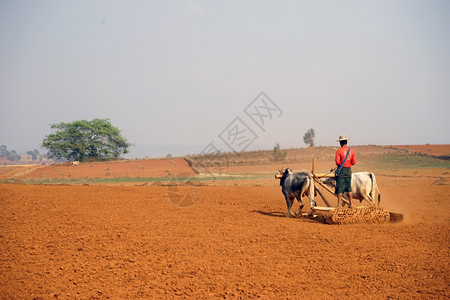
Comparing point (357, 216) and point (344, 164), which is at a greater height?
point (344, 164)

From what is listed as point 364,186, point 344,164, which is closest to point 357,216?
point 344,164

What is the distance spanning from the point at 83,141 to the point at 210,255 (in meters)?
56.9

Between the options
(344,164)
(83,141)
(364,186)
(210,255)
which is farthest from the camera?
(83,141)

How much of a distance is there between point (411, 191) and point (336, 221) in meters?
12.6

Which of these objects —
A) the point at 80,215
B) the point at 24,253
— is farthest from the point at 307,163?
the point at 24,253

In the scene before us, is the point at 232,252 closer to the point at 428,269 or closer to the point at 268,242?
the point at 268,242

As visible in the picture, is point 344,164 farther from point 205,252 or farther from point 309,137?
point 309,137

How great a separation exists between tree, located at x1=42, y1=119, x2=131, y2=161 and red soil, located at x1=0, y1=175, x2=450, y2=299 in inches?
1908

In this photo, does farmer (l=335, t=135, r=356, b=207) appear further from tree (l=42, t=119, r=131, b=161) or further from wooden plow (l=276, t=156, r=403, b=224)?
tree (l=42, t=119, r=131, b=161)

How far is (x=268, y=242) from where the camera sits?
9000 millimetres

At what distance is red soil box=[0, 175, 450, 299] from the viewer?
20.2ft

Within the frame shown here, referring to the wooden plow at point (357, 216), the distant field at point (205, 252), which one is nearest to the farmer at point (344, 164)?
the wooden plow at point (357, 216)

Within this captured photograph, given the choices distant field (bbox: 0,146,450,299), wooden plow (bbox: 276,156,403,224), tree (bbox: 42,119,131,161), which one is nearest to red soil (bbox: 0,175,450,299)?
distant field (bbox: 0,146,450,299)

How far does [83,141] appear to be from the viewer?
60.2 meters
